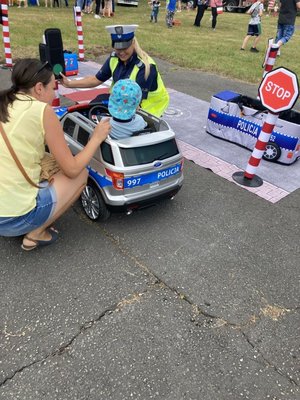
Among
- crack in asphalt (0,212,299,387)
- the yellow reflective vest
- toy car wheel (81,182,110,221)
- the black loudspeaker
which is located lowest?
crack in asphalt (0,212,299,387)

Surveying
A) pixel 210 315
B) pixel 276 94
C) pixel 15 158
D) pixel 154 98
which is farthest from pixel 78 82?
pixel 210 315

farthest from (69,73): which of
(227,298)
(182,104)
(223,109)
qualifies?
(227,298)

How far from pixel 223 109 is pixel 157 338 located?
4.52 meters

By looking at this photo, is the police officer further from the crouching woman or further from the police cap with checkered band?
the crouching woman

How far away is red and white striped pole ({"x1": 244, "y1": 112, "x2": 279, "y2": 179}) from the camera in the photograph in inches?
179

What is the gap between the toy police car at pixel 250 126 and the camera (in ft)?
17.7

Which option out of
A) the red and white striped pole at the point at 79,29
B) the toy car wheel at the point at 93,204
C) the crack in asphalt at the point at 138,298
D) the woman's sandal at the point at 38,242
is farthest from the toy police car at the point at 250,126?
the red and white striped pole at the point at 79,29

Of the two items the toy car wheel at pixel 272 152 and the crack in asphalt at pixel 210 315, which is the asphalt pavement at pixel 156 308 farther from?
the toy car wheel at pixel 272 152

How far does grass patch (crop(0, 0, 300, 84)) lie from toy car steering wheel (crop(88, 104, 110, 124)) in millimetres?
7104

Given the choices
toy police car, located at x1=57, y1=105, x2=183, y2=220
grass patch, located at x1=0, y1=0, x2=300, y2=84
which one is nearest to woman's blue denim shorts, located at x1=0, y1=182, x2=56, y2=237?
toy police car, located at x1=57, y1=105, x2=183, y2=220

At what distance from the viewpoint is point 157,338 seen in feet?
9.09

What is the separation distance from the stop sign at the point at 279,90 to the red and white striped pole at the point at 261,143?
15 centimetres

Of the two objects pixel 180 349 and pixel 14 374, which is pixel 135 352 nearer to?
pixel 180 349

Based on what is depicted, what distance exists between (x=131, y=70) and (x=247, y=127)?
2284mm
